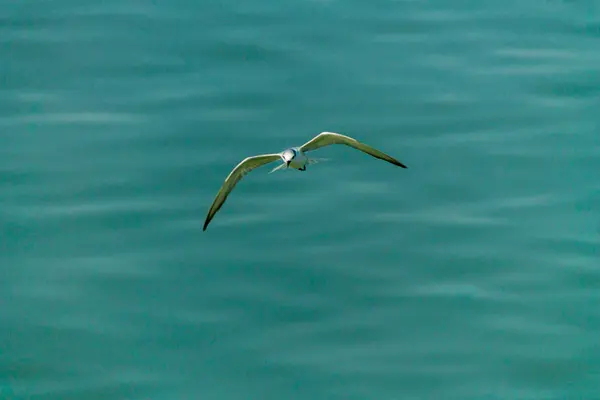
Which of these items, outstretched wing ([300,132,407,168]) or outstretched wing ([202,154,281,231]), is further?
outstretched wing ([202,154,281,231])

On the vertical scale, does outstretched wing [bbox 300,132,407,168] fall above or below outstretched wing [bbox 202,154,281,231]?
above

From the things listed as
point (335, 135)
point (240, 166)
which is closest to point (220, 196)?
point (240, 166)

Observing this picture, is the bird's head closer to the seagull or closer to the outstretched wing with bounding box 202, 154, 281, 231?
the seagull

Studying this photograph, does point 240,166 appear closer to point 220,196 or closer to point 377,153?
point 220,196

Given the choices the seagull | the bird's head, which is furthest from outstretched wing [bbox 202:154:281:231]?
the bird's head

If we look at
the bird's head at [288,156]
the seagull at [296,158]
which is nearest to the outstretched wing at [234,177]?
the seagull at [296,158]

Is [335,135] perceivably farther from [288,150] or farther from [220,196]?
[220,196]
